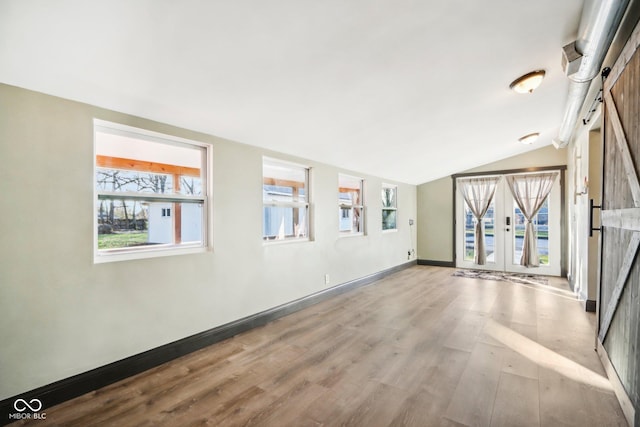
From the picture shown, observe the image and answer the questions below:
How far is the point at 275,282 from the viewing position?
384 cm

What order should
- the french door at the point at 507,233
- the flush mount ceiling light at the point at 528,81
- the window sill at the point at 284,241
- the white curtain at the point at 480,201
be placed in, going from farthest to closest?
1. the white curtain at the point at 480,201
2. the french door at the point at 507,233
3. the window sill at the point at 284,241
4. the flush mount ceiling light at the point at 528,81

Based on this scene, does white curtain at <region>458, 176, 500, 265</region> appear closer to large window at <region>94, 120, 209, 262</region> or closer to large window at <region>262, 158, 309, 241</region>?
large window at <region>262, 158, 309, 241</region>

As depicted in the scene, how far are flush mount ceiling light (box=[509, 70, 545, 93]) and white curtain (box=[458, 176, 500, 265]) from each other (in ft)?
13.8

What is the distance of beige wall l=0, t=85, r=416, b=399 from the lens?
1.96 metres

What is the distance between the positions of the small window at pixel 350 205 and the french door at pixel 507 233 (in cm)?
308

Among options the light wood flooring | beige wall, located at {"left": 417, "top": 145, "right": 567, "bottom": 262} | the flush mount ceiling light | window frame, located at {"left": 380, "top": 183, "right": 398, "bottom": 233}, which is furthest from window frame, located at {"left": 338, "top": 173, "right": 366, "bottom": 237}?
beige wall, located at {"left": 417, "top": 145, "right": 567, "bottom": 262}

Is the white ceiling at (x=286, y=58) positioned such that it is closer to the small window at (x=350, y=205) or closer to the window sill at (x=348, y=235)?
the small window at (x=350, y=205)

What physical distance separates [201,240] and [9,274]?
1.42m

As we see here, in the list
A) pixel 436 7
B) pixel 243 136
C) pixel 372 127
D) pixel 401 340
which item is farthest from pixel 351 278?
pixel 436 7

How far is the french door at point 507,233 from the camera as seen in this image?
6.46 metres

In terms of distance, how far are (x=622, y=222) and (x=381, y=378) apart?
6.75ft

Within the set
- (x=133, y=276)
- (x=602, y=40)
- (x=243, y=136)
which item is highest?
(x=602, y=40)

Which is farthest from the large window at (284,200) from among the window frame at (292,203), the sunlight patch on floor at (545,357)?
the sunlight patch on floor at (545,357)

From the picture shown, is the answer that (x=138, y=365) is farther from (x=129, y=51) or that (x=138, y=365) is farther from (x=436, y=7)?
(x=436, y=7)
